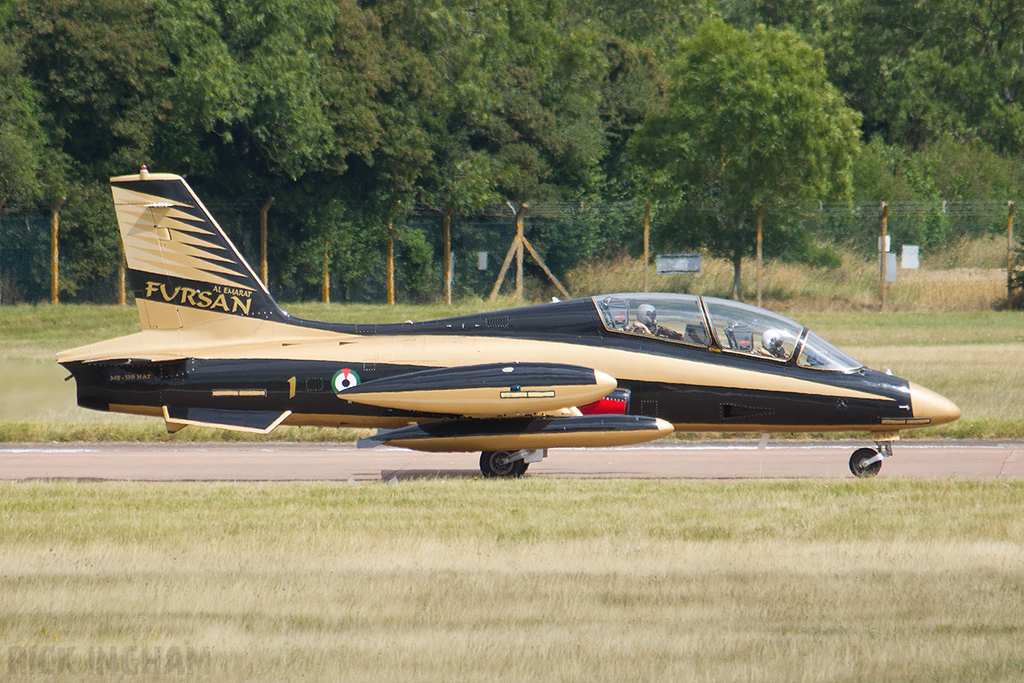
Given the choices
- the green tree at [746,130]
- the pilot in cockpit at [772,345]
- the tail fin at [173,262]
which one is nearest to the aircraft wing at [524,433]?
the pilot in cockpit at [772,345]

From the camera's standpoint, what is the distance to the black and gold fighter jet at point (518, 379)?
498 inches

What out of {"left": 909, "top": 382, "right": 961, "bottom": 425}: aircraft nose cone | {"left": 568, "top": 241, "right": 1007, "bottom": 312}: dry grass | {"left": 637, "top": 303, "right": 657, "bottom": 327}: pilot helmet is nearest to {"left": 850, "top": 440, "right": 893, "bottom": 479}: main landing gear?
{"left": 909, "top": 382, "right": 961, "bottom": 425}: aircraft nose cone

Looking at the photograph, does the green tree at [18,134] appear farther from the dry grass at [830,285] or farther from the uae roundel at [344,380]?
the uae roundel at [344,380]

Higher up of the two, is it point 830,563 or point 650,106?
point 650,106

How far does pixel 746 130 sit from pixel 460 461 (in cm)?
2849

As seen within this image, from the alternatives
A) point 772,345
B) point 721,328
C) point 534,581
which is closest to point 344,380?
point 721,328

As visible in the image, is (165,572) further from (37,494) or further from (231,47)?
(231,47)

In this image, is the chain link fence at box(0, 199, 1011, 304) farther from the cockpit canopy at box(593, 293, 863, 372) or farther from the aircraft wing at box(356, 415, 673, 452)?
the aircraft wing at box(356, 415, 673, 452)

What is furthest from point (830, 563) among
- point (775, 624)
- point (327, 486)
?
point (327, 486)

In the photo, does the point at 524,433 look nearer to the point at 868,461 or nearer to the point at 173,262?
the point at 868,461

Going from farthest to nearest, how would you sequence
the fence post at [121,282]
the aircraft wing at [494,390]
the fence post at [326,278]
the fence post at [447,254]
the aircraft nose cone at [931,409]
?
the fence post at [326,278] < the fence post at [447,254] < the fence post at [121,282] < the aircraft nose cone at [931,409] < the aircraft wing at [494,390]

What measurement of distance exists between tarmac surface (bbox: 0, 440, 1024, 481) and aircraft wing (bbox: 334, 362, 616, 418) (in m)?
1.26

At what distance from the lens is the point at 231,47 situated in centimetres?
3806

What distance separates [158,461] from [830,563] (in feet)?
31.6
